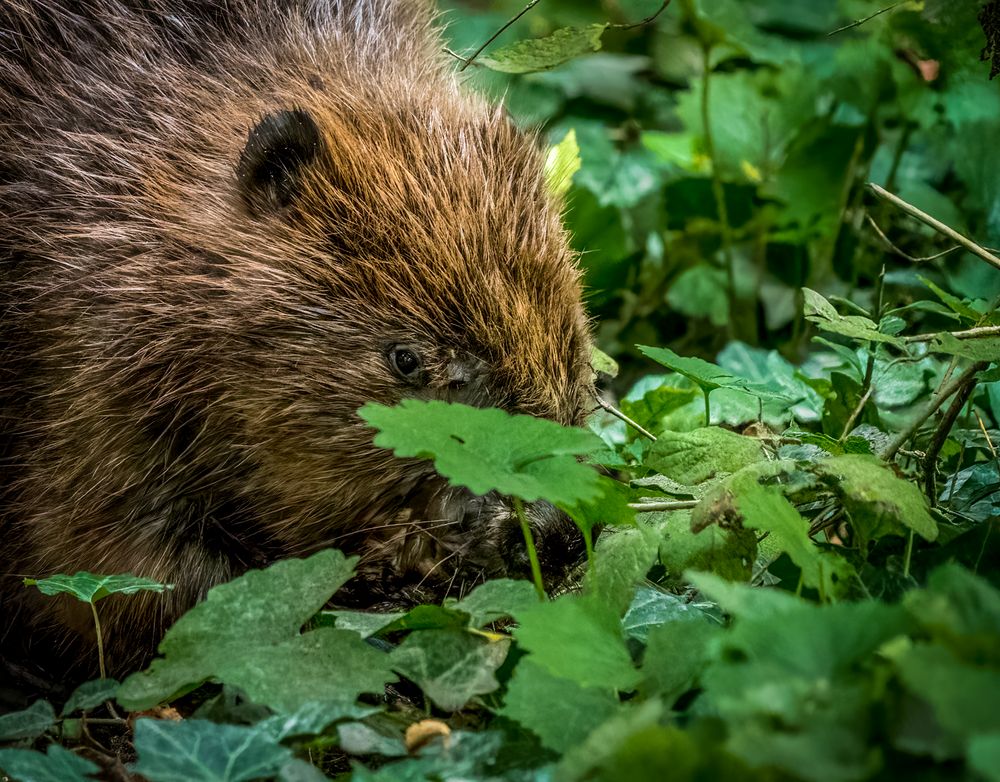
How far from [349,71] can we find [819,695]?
2.50 metres

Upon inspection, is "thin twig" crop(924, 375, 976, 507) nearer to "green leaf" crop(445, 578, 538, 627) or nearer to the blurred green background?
"green leaf" crop(445, 578, 538, 627)

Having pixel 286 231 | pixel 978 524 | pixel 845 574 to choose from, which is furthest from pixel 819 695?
pixel 286 231

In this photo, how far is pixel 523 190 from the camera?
317 centimetres

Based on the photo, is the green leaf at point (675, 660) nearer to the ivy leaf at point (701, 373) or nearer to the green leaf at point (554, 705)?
the green leaf at point (554, 705)

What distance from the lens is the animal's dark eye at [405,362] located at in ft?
9.29

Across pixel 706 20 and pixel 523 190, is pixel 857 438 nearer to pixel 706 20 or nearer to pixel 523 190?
pixel 523 190

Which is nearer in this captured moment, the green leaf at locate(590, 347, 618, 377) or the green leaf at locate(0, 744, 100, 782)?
the green leaf at locate(0, 744, 100, 782)

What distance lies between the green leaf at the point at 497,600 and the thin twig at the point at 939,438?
1039mm

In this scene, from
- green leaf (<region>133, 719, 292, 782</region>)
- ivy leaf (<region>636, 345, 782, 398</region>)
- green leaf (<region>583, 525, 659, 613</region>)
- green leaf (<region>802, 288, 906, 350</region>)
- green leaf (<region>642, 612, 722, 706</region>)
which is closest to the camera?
green leaf (<region>133, 719, 292, 782</region>)

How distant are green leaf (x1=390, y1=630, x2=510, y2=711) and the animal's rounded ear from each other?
4.43 ft

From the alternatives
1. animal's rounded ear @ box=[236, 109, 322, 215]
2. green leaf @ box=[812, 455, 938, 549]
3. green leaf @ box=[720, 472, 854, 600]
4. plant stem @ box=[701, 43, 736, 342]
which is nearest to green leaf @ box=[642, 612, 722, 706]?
green leaf @ box=[720, 472, 854, 600]

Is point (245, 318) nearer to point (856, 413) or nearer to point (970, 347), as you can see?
point (856, 413)

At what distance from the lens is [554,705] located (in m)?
1.82

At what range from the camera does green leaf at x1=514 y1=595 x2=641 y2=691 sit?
1.79 meters
